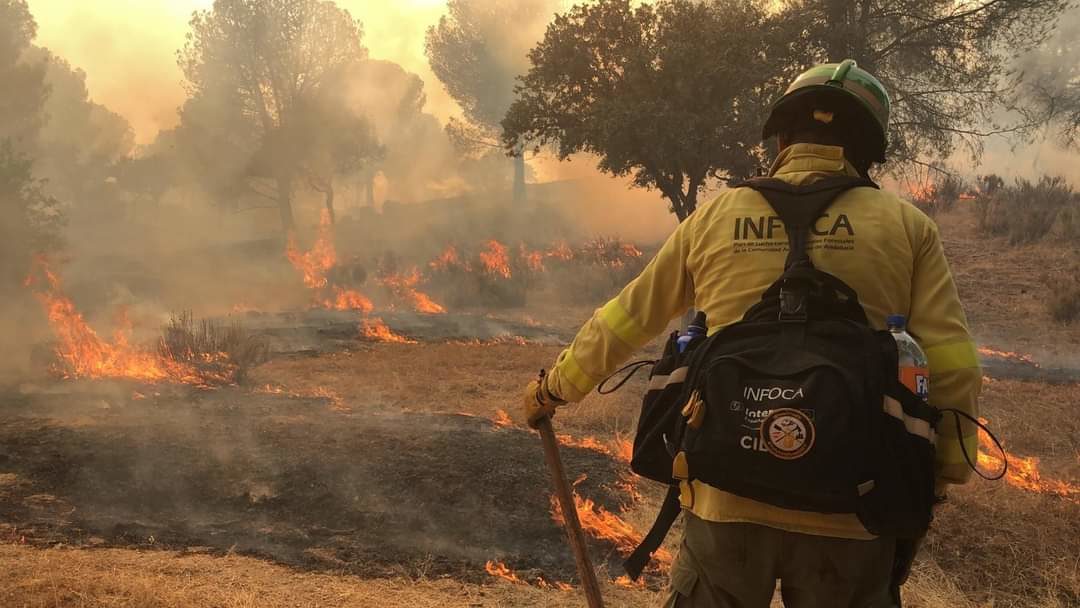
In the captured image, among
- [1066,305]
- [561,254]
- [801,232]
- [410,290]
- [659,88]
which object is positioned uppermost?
[659,88]

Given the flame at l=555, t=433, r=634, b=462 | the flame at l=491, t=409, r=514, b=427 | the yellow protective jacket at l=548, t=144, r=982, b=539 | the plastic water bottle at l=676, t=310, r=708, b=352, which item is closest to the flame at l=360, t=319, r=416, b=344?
the flame at l=491, t=409, r=514, b=427

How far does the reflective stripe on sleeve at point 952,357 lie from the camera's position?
1.76 meters

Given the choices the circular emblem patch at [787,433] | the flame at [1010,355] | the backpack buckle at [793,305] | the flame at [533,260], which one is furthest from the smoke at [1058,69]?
the circular emblem patch at [787,433]

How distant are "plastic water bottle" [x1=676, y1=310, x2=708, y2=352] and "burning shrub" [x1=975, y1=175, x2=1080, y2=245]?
17373 mm

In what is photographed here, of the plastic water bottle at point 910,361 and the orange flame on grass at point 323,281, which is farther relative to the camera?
the orange flame on grass at point 323,281

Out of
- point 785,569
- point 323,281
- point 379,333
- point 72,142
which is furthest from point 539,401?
point 72,142

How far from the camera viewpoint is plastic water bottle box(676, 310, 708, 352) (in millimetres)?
2006

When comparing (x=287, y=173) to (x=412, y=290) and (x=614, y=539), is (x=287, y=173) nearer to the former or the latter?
(x=412, y=290)

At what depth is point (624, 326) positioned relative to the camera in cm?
214

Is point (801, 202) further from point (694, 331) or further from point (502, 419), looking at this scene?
point (502, 419)

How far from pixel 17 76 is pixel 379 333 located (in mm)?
14124

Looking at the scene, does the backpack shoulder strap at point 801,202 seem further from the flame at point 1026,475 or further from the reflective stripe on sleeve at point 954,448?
the flame at point 1026,475

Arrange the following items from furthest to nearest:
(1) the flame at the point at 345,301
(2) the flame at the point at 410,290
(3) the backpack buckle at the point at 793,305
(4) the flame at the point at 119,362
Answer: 1. (2) the flame at the point at 410,290
2. (1) the flame at the point at 345,301
3. (4) the flame at the point at 119,362
4. (3) the backpack buckle at the point at 793,305

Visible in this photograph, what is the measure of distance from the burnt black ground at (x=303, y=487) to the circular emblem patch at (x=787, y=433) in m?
3.02
